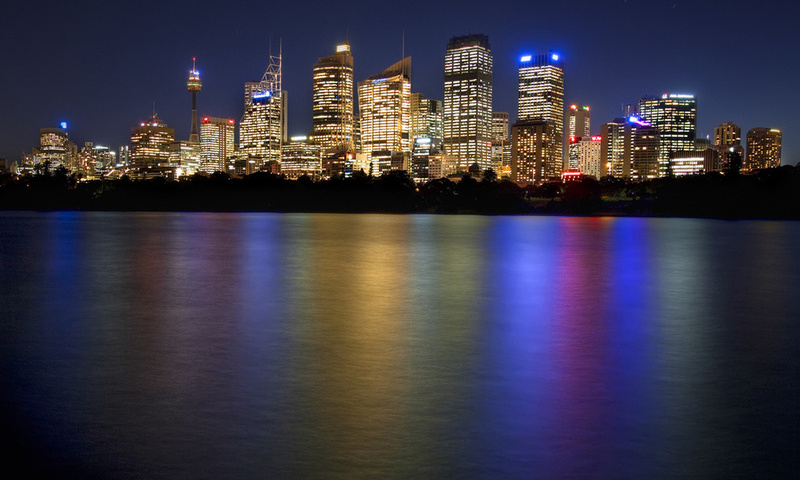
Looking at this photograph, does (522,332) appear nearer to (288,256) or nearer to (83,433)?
(83,433)

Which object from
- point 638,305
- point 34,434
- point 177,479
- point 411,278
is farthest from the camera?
point 411,278

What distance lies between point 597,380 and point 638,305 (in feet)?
25.0

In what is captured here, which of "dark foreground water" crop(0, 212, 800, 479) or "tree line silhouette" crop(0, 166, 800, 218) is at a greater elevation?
"tree line silhouette" crop(0, 166, 800, 218)

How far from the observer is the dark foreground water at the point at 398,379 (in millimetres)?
6059

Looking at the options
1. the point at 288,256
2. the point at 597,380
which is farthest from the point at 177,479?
the point at 288,256

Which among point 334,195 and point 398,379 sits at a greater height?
point 334,195

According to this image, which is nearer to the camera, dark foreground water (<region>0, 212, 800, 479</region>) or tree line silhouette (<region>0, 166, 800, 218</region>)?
dark foreground water (<region>0, 212, 800, 479</region>)

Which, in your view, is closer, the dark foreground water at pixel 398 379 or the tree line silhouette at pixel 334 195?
the dark foreground water at pixel 398 379

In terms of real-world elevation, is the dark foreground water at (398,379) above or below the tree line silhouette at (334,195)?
below

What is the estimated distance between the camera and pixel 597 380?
873 centimetres

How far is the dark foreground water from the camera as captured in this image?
19.9 ft

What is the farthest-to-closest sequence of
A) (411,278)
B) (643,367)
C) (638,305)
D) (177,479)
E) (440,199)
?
(440,199) → (411,278) → (638,305) → (643,367) → (177,479)

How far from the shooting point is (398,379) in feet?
28.7

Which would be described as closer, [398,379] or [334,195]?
[398,379]
